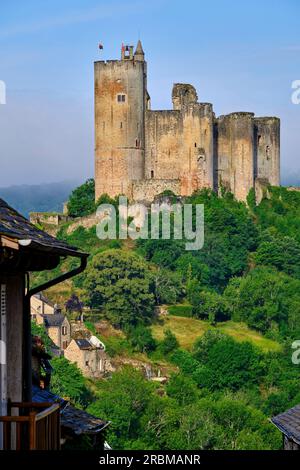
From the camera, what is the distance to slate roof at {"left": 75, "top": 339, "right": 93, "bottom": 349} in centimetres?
6791

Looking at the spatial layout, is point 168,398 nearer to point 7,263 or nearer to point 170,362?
point 170,362

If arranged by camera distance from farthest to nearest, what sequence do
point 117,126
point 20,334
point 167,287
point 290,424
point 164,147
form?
point 164,147 → point 117,126 → point 167,287 → point 290,424 → point 20,334

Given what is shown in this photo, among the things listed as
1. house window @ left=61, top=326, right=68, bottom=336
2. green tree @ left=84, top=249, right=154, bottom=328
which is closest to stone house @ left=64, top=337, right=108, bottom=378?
house window @ left=61, top=326, right=68, bottom=336

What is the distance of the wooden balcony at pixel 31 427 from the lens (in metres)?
11.1

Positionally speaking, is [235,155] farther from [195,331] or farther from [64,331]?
[64,331]

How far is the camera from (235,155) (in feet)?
252

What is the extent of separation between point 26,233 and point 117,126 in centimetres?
6283

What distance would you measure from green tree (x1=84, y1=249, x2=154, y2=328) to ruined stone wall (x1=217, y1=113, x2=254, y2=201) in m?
6.96

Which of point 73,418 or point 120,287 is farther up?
point 73,418

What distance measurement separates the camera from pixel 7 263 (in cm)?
1137

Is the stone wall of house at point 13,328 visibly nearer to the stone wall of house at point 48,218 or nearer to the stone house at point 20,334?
the stone house at point 20,334

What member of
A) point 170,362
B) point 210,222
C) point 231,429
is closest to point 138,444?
point 231,429

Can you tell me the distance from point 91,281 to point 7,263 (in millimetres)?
61314

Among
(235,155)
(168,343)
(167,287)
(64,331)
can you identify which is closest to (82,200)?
(167,287)
